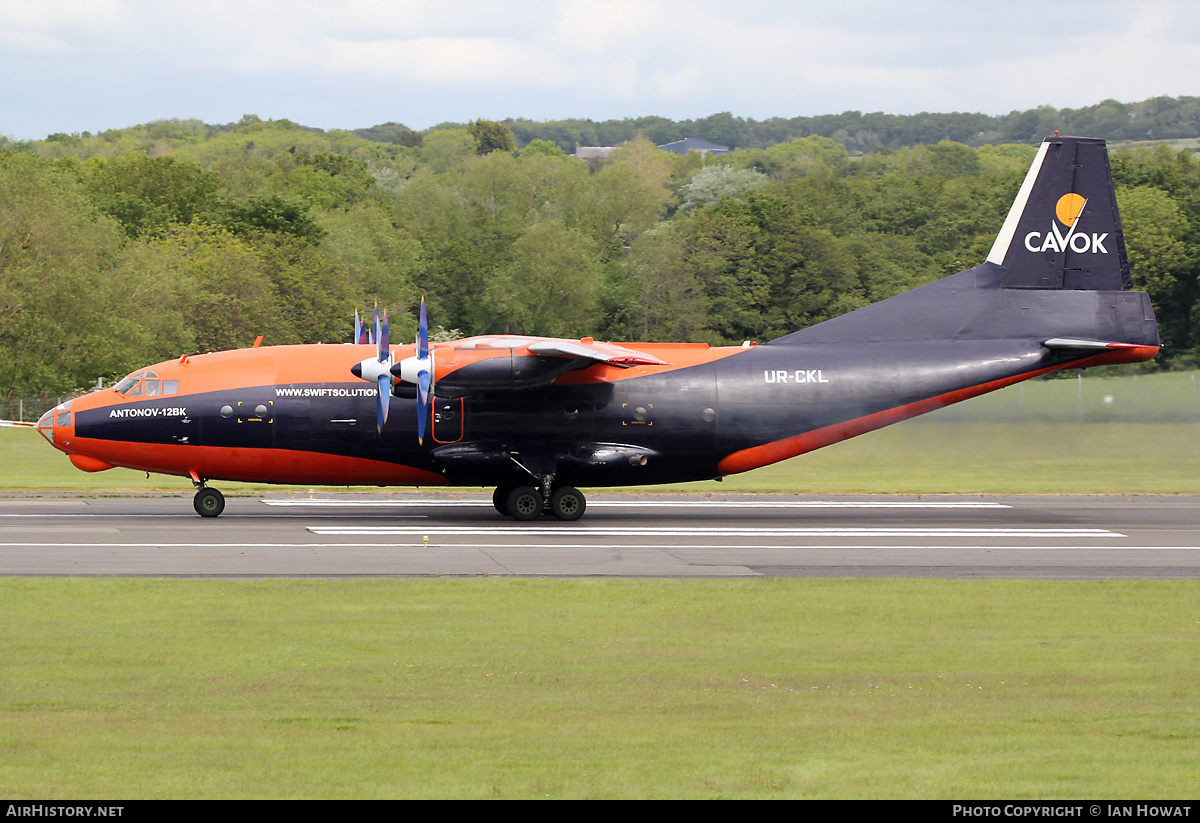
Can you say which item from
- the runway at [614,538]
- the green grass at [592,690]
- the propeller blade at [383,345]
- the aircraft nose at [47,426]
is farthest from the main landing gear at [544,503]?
the aircraft nose at [47,426]

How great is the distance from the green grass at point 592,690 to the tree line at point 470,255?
41.8m

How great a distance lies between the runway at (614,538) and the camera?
21.4 meters

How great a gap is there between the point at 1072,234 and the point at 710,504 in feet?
38.3

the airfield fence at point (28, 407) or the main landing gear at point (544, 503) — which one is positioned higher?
the main landing gear at point (544, 503)

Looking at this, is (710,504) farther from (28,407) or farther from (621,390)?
(28,407)

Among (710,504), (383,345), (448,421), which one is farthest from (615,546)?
(710,504)

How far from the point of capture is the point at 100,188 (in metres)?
109

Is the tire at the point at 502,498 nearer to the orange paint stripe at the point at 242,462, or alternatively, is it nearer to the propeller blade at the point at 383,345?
the orange paint stripe at the point at 242,462

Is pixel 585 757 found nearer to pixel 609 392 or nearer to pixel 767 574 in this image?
pixel 767 574

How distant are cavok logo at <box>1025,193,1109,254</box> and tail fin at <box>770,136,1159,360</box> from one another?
0.08ft

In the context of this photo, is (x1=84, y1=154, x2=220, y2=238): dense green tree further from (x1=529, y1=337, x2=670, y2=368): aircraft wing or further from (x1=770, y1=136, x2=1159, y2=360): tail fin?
(x1=770, y1=136, x2=1159, y2=360): tail fin

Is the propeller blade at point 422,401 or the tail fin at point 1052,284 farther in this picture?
the tail fin at point 1052,284

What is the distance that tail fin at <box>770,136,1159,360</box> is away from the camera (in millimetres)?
29906

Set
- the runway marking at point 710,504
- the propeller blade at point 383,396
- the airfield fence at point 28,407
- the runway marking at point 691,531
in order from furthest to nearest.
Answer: the airfield fence at point 28,407 < the runway marking at point 710,504 < the propeller blade at point 383,396 < the runway marking at point 691,531
